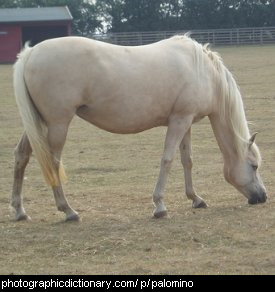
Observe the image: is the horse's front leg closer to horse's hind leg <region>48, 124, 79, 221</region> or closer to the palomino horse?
the palomino horse

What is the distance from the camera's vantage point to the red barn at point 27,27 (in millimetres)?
44188

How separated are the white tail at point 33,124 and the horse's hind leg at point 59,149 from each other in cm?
6

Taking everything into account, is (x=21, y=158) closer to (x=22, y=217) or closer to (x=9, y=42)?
(x=22, y=217)

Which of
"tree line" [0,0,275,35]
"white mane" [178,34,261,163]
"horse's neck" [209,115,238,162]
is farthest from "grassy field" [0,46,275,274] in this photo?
"tree line" [0,0,275,35]

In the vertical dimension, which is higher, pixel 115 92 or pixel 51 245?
pixel 115 92

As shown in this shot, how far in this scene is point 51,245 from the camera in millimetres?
6160

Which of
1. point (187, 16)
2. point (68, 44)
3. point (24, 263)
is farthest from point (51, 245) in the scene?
point (187, 16)

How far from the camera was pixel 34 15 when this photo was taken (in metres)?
48.2

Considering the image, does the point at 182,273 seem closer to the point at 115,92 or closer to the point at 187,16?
the point at 115,92

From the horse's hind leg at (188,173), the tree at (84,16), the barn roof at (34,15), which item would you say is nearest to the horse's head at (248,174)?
the horse's hind leg at (188,173)

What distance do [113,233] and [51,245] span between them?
2.02 ft

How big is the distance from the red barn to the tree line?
9343 millimetres

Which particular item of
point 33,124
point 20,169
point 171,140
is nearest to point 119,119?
point 171,140

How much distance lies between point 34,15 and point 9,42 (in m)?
4.52
